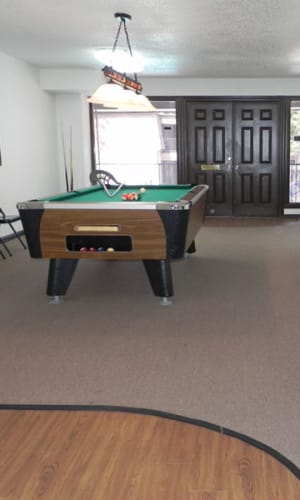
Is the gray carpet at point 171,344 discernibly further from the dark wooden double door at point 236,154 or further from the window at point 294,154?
the window at point 294,154

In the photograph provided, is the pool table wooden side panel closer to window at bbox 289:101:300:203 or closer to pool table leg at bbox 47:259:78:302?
pool table leg at bbox 47:259:78:302

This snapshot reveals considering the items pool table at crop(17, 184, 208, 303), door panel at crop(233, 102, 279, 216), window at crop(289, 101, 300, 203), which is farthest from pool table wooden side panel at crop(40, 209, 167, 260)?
window at crop(289, 101, 300, 203)

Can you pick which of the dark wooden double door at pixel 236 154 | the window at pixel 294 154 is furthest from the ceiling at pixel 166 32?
the window at pixel 294 154

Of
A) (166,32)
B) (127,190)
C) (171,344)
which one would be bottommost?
(171,344)

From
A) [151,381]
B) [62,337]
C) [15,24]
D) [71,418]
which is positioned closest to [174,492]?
[71,418]

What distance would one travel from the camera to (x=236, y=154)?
27.3 ft

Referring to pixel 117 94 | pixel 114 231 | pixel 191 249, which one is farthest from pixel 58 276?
pixel 191 249

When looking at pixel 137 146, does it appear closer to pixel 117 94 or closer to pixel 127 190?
pixel 127 190

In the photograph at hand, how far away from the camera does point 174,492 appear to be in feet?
5.08

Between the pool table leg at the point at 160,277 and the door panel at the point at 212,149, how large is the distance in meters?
5.08

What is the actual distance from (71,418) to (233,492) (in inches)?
30.0

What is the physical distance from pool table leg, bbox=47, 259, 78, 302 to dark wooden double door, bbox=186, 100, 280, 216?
512 centimetres

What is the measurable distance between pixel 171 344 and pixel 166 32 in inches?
143

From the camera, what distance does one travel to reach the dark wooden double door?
8.21 meters
